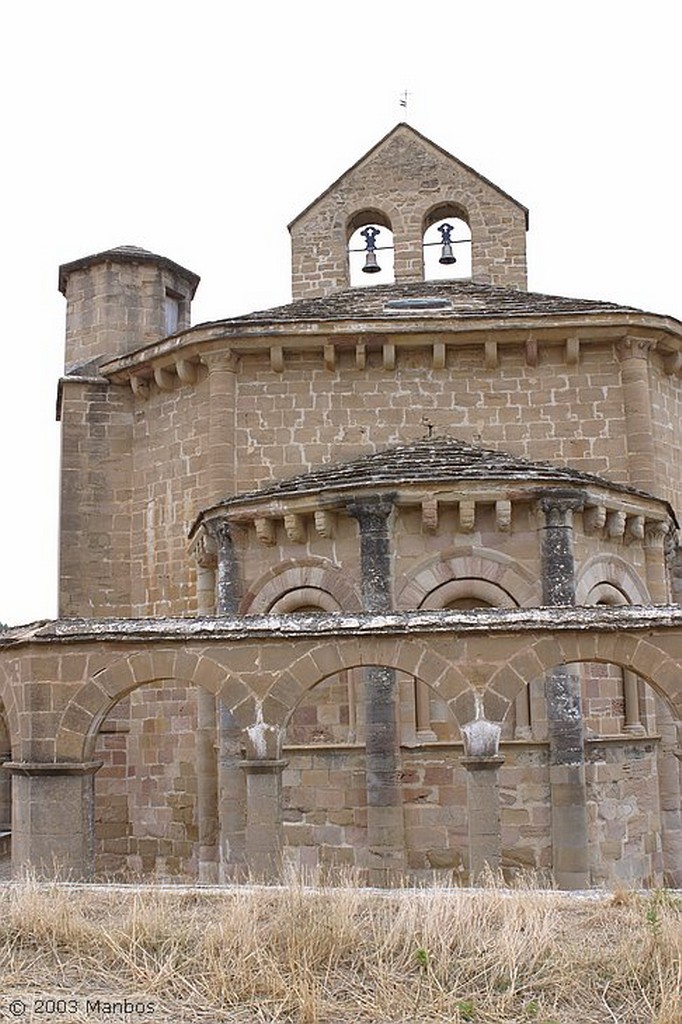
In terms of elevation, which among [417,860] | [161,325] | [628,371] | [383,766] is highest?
[161,325]

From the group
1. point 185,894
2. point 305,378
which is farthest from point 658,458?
point 185,894

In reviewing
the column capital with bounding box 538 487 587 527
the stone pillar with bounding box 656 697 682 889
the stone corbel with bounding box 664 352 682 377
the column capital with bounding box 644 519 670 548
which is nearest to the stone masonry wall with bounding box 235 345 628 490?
the stone corbel with bounding box 664 352 682 377

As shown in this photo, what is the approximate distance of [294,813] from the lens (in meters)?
13.0

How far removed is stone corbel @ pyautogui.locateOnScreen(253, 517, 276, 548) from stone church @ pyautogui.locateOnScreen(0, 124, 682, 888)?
49mm

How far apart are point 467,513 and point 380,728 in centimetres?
255

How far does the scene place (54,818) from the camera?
405 inches

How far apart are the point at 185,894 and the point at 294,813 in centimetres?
496

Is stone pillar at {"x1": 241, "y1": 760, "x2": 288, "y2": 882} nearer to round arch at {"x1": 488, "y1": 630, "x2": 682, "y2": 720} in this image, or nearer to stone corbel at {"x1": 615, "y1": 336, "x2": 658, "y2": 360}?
round arch at {"x1": 488, "y1": 630, "x2": 682, "y2": 720}

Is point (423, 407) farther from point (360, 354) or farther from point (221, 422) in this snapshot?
point (221, 422)

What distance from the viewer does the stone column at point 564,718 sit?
11992 millimetres

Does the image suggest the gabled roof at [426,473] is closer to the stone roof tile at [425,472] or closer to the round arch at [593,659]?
the stone roof tile at [425,472]

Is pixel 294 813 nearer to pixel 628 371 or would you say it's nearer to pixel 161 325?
pixel 628 371

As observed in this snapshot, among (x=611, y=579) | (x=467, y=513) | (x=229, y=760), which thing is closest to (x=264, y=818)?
(x=229, y=760)

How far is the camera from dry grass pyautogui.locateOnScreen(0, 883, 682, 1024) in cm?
593
